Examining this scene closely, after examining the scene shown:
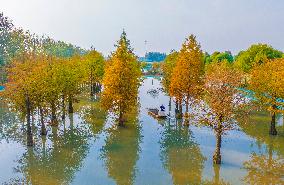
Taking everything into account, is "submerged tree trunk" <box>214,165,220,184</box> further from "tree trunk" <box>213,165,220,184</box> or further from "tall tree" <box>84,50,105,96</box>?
"tall tree" <box>84,50,105,96</box>

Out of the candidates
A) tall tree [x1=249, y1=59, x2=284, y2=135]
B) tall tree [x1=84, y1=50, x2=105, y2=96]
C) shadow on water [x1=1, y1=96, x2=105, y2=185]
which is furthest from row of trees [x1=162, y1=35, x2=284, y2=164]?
tall tree [x1=84, y1=50, x2=105, y2=96]

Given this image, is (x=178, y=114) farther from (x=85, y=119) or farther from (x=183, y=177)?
(x=183, y=177)

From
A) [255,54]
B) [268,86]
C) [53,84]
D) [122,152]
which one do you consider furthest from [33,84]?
[255,54]

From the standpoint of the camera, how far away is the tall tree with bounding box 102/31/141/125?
162 ft

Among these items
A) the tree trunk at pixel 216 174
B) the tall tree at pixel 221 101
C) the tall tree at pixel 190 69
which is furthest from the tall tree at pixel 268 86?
the tree trunk at pixel 216 174

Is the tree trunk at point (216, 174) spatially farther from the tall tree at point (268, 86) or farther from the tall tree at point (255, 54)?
the tall tree at point (255, 54)

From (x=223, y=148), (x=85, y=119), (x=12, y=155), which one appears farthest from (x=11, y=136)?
(x=223, y=148)

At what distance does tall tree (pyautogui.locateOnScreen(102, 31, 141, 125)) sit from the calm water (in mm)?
4250

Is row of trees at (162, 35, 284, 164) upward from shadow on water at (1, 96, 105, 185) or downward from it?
upward

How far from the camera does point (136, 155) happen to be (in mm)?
37750

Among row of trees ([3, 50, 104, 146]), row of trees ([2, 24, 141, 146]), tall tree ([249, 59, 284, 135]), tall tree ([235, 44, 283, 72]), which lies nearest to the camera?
row of trees ([3, 50, 104, 146])

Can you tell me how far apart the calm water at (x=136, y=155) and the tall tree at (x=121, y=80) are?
13.9 feet

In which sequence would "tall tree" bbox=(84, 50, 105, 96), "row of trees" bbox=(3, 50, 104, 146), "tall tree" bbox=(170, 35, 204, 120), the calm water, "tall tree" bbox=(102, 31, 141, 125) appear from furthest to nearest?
"tall tree" bbox=(84, 50, 105, 96), "tall tree" bbox=(170, 35, 204, 120), "tall tree" bbox=(102, 31, 141, 125), "row of trees" bbox=(3, 50, 104, 146), the calm water

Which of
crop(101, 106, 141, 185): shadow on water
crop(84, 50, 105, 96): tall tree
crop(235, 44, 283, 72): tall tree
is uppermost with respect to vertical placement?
crop(235, 44, 283, 72): tall tree
